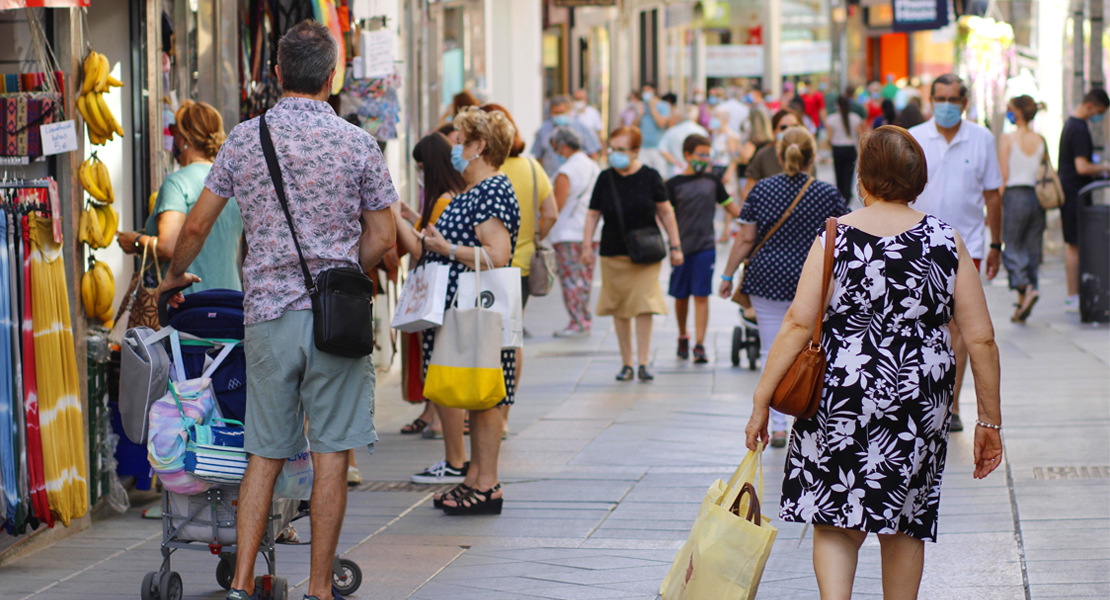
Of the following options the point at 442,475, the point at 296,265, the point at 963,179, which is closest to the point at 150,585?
the point at 296,265

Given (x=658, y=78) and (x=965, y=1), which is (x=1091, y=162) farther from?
(x=658, y=78)

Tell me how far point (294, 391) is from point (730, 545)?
5.12 ft

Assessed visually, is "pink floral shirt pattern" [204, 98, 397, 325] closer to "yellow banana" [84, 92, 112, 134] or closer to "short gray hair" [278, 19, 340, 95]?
"short gray hair" [278, 19, 340, 95]

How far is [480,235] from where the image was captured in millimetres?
6191

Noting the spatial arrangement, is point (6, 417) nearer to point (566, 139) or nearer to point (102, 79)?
point (102, 79)

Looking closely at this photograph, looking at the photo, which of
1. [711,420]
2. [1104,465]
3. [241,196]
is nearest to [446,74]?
[711,420]

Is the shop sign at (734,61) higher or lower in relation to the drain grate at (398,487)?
higher

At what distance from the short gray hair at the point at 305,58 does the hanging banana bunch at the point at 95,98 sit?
5.21ft

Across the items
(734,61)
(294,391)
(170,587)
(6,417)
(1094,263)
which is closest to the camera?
(294,391)

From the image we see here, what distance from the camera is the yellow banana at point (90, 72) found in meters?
5.93

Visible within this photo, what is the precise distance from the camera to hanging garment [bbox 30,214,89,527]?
543cm

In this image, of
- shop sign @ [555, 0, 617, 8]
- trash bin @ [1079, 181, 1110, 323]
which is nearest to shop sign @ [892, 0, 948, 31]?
shop sign @ [555, 0, 617, 8]

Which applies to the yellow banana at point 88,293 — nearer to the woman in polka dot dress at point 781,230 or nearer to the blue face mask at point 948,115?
the woman in polka dot dress at point 781,230

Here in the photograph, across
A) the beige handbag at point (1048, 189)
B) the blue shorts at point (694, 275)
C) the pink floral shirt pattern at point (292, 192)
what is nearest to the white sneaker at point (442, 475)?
the pink floral shirt pattern at point (292, 192)
